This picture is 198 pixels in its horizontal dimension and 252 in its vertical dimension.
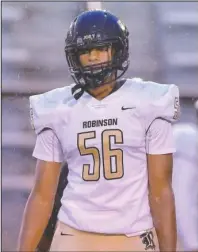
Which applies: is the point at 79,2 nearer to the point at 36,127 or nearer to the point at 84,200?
the point at 36,127

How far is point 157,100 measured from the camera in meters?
1.19

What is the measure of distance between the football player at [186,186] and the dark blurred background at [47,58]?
91 mm

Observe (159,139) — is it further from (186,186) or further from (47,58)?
(47,58)

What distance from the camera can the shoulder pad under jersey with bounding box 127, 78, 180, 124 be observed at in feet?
3.89

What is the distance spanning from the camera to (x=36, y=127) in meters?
1.24

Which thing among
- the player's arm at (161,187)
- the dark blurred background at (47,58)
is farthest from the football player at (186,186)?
the player's arm at (161,187)

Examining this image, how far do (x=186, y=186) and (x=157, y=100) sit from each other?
30 cm

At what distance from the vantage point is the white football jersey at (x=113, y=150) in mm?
1173

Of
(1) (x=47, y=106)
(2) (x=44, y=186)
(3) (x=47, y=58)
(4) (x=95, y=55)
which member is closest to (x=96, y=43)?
(4) (x=95, y=55)

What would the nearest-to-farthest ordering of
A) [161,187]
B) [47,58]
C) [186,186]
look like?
[161,187]
[186,186]
[47,58]

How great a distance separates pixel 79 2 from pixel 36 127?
535mm

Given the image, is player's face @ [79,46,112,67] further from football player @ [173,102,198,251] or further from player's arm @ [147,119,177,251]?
football player @ [173,102,198,251]

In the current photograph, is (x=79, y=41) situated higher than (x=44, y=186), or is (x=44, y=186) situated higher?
(x=79, y=41)

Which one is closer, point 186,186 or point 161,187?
point 161,187
